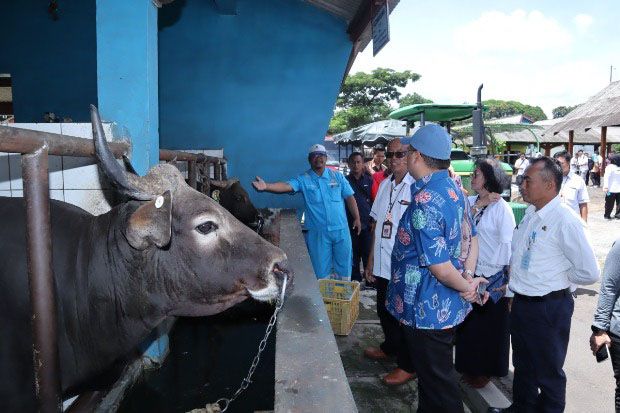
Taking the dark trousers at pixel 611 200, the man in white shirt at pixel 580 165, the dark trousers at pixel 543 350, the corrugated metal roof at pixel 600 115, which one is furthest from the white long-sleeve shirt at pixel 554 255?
the man in white shirt at pixel 580 165

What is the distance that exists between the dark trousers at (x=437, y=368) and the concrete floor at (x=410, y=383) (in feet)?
3.28

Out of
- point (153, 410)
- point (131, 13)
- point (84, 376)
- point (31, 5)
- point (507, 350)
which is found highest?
point (31, 5)

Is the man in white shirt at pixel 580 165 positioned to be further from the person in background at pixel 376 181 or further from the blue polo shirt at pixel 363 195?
the blue polo shirt at pixel 363 195

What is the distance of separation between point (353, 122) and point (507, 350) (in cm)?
3666

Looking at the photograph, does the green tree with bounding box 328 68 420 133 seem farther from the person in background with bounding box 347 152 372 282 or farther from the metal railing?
the metal railing

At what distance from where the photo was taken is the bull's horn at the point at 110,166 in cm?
199

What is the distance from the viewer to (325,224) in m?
5.60

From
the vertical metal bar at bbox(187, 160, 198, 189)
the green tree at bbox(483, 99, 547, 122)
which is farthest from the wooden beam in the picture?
the green tree at bbox(483, 99, 547, 122)

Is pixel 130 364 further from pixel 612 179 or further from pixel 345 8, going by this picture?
pixel 612 179

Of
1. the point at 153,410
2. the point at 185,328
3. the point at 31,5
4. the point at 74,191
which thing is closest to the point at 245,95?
the point at 31,5

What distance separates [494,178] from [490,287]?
91 centimetres

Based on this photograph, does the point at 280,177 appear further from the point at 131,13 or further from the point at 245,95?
the point at 131,13

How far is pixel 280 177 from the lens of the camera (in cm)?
826

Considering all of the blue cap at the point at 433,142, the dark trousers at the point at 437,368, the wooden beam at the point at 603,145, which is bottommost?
the dark trousers at the point at 437,368
